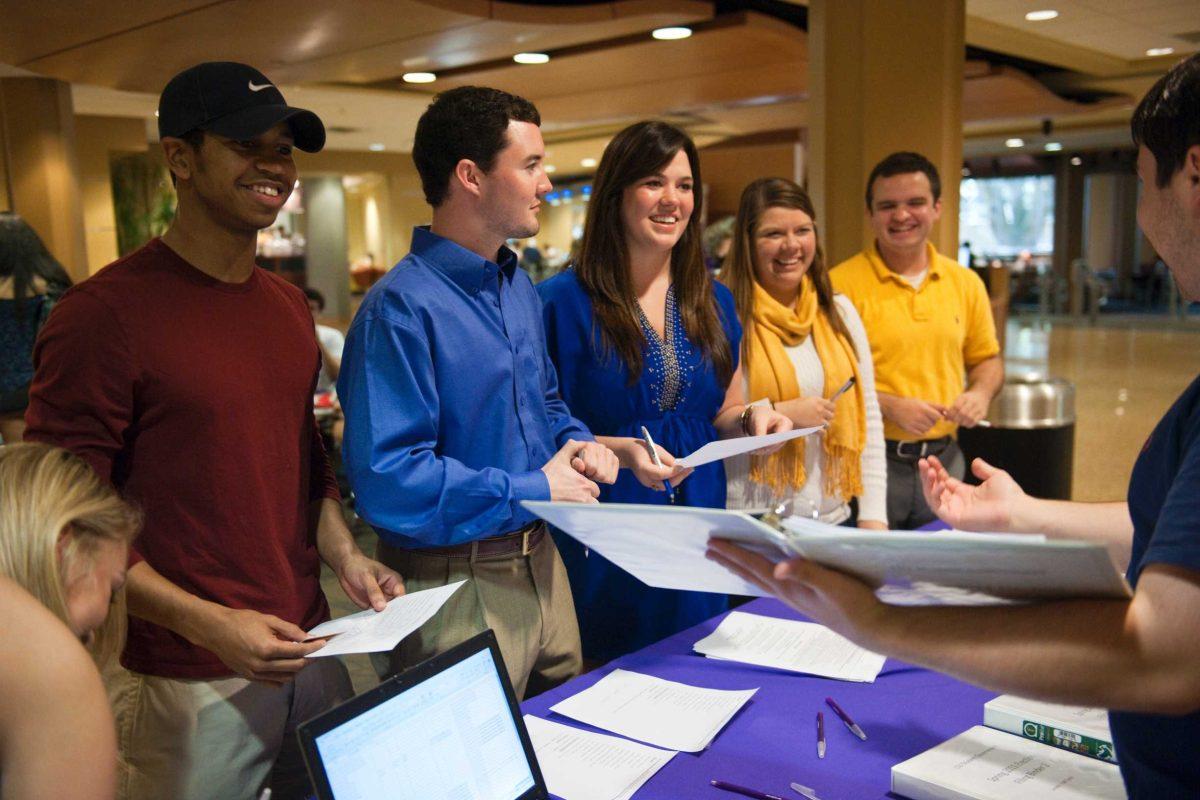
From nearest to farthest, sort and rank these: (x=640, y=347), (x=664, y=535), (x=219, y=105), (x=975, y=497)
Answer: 1. (x=664, y=535)
2. (x=975, y=497)
3. (x=219, y=105)
4. (x=640, y=347)

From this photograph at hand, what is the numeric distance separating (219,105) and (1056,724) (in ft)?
5.61

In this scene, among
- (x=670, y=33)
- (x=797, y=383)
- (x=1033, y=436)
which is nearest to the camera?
(x=797, y=383)

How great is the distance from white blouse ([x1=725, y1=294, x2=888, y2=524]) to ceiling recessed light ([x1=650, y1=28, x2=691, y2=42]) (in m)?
4.12

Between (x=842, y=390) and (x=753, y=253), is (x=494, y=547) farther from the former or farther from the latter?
(x=753, y=253)

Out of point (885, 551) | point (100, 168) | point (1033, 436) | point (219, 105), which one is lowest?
point (1033, 436)

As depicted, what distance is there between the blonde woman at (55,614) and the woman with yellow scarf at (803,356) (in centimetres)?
194

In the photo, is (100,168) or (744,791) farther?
(100,168)

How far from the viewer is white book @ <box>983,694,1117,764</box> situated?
1.46 metres

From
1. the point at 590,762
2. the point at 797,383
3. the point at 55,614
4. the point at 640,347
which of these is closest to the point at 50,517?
the point at 55,614

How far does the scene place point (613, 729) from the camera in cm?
162

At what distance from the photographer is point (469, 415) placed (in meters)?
1.87

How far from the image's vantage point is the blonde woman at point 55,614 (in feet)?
3.11

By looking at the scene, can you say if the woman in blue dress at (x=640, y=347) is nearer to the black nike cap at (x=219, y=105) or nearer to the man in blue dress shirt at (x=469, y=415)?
the man in blue dress shirt at (x=469, y=415)

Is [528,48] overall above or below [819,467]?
above
